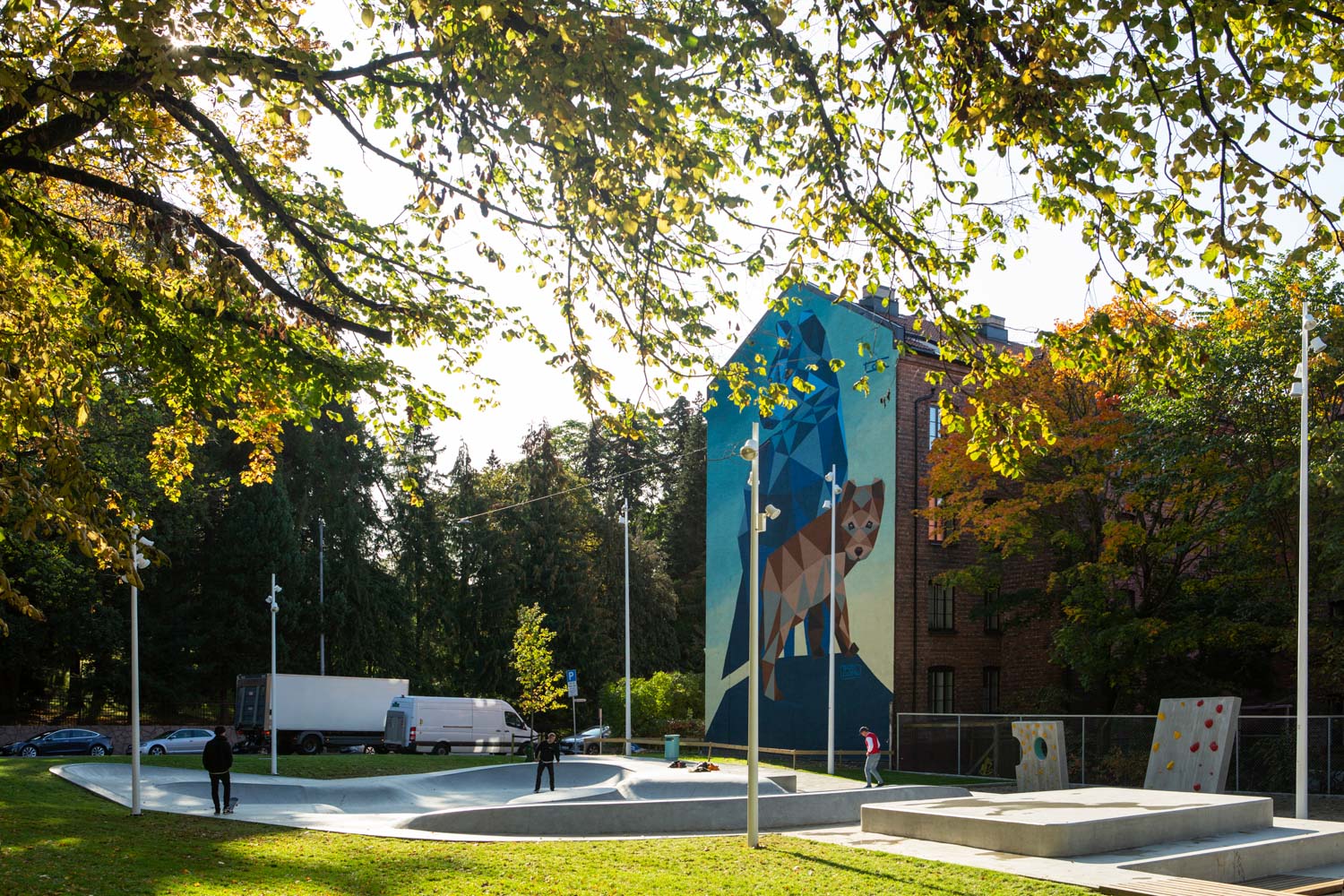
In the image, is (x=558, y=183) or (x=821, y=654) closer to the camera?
(x=558, y=183)

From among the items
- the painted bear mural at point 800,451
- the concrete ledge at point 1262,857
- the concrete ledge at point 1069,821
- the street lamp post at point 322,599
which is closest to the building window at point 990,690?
the painted bear mural at point 800,451

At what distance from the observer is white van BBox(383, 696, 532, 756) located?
46.3 meters

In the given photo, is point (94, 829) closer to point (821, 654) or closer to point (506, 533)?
point (821, 654)

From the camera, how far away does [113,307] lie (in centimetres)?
1177

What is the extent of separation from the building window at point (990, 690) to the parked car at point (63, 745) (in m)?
32.8

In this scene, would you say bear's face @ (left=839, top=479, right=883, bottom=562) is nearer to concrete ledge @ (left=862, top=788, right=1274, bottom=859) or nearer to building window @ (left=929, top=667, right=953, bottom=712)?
building window @ (left=929, top=667, right=953, bottom=712)

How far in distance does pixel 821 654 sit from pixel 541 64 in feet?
112

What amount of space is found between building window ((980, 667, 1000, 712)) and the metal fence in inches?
154

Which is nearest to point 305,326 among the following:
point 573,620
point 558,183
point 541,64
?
point 558,183

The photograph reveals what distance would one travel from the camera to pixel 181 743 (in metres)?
47.4

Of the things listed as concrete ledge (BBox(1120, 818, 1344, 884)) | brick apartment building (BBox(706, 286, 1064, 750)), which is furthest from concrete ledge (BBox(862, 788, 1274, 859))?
brick apartment building (BBox(706, 286, 1064, 750))

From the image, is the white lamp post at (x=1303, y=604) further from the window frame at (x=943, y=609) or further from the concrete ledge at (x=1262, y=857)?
the window frame at (x=943, y=609)

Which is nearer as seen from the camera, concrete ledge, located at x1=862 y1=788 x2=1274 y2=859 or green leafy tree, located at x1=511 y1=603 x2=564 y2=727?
concrete ledge, located at x1=862 y1=788 x2=1274 y2=859

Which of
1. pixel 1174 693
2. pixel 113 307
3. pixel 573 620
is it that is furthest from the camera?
pixel 573 620
